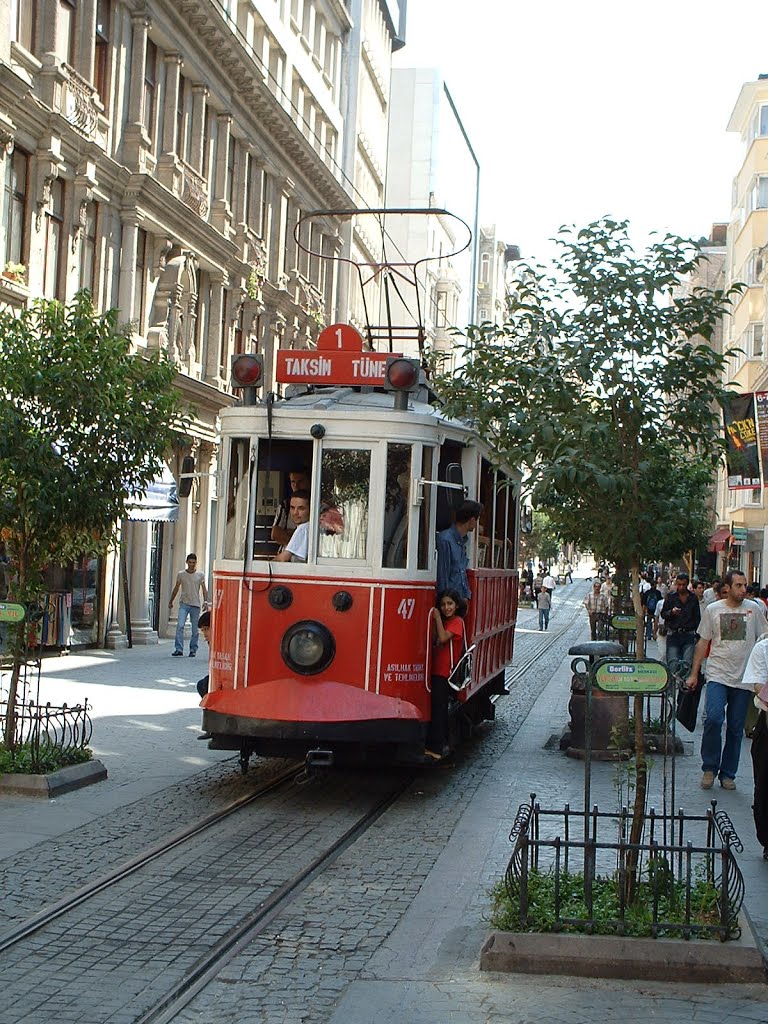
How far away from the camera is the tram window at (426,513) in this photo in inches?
444

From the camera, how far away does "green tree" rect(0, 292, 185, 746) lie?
1087 cm

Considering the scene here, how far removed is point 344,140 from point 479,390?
43.0 metres

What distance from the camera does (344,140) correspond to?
49875mm

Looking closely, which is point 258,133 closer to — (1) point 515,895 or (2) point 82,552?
(2) point 82,552

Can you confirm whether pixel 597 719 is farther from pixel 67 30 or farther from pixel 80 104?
pixel 67 30

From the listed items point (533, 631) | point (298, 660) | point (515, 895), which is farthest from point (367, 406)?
point (533, 631)

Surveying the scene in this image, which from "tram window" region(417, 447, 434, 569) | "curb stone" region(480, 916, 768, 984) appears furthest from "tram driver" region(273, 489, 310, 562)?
"curb stone" region(480, 916, 768, 984)

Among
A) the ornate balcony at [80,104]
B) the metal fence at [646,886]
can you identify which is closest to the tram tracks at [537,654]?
the ornate balcony at [80,104]

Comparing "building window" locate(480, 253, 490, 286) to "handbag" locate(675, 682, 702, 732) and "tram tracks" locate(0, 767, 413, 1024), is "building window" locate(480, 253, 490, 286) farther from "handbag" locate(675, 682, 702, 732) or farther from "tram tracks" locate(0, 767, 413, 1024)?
"tram tracks" locate(0, 767, 413, 1024)

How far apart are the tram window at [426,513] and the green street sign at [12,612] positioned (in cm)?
308

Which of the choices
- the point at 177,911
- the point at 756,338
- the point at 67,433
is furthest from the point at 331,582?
the point at 756,338

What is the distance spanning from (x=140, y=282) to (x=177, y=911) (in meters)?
22.5

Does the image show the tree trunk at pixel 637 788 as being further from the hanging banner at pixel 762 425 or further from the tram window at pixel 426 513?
the hanging banner at pixel 762 425

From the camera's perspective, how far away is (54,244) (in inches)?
959
